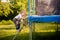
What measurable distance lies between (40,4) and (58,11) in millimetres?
441

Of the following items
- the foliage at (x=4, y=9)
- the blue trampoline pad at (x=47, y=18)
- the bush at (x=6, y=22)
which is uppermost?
the blue trampoline pad at (x=47, y=18)

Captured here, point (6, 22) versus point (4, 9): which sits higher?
point (4, 9)

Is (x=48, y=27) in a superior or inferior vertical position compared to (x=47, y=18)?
inferior

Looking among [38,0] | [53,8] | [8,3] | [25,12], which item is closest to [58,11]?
[53,8]

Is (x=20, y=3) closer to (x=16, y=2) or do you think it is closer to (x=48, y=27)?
(x=16, y=2)

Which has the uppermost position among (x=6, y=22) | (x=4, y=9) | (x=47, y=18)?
(x=47, y=18)

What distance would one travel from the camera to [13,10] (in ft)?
30.9

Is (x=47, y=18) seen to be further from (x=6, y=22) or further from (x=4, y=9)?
(x=6, y=22)

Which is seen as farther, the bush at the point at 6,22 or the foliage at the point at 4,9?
the bush at the point at 6,22

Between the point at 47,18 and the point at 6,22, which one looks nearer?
the point at 47,18

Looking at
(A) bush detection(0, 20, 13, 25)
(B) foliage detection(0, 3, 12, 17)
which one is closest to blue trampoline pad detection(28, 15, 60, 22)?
(B) foliage detection(0, 3, 12, 17)

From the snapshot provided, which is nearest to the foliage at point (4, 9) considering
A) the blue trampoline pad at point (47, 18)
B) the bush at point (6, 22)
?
the bush at point (6, 22)

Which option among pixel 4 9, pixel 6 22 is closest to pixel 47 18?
pixel 4 9

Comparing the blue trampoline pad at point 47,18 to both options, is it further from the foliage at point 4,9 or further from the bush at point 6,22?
the bush at point 6,22
